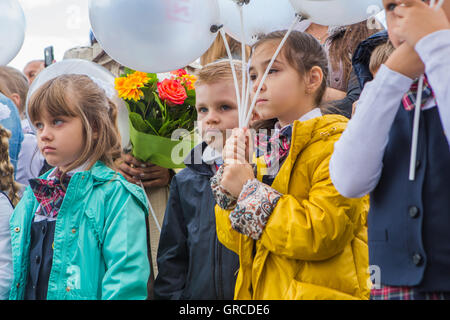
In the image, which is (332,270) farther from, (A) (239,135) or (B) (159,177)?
(B) (159,177)

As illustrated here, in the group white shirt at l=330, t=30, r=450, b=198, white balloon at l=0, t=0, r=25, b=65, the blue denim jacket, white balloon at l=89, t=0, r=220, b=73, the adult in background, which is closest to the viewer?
white shirt at l=330, t=30, r=450, b=198

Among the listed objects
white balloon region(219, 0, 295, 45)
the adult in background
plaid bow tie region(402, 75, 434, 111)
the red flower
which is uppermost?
the adult in background

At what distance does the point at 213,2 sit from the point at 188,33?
18cm

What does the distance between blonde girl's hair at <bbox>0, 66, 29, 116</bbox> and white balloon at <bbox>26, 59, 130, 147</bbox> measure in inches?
49.6

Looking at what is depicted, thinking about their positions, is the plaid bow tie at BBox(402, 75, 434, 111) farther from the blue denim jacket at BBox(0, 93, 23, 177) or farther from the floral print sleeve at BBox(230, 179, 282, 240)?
the blue denim jacket at BBox(0, 93, 23, 177)

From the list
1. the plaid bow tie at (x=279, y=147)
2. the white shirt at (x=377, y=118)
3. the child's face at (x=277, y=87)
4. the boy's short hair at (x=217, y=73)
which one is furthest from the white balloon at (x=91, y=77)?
the white shirt at (x=377, y=118)

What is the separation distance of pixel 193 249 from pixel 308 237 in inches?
29.7

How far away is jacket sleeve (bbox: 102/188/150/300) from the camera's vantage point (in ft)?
7.13

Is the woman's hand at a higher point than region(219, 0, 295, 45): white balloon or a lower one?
lower

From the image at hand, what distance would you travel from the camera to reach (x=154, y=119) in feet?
9.34

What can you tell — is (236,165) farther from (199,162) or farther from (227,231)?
(199,162)

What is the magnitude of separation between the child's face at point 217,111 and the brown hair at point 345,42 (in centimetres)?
65

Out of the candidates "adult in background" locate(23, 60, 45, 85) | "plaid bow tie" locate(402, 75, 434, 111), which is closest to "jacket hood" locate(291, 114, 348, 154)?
"plaid bow tie" locate(402, 75, 434, 111)

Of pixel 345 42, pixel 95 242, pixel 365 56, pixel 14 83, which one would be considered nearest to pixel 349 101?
pixel 345 42
